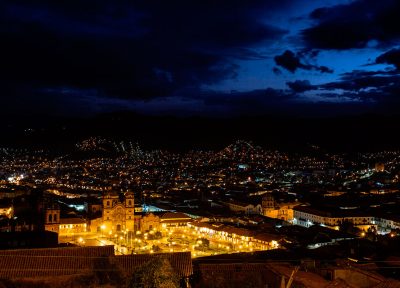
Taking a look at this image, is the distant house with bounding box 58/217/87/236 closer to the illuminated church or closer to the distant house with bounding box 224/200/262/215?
the illuminated church

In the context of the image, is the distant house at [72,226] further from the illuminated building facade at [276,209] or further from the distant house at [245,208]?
the illuminated building facade at [276,209]

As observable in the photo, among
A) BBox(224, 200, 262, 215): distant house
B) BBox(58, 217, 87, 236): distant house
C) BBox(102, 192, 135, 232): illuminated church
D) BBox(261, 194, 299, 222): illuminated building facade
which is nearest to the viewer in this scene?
BBox(58, 217, 87, 236): distant house

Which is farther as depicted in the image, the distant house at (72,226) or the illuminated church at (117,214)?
the illuminated church at (117,214)

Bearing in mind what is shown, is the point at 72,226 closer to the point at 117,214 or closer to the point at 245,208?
the point at 117,214

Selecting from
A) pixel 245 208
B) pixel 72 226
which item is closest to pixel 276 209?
pixel 245 208

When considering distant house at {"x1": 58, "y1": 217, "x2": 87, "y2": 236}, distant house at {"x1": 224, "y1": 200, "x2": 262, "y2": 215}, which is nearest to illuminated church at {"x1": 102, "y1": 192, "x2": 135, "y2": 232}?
distant house at {"x1": 58, "y1": 217, "x2": 87, "y2": 236}

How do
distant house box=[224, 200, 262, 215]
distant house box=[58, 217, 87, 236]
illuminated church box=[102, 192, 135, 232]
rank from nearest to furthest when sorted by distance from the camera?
distant house box=[58, 217, 87, 236] < illuminated church box=[102, 192, 135, 232] < distant house box=[224, 200, 262, 215]

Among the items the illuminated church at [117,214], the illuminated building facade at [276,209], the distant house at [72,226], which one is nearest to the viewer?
the distant house at [72,226]

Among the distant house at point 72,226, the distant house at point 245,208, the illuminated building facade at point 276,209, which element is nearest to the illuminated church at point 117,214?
the distant house at point 72,226

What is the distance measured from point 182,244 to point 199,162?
8211cm

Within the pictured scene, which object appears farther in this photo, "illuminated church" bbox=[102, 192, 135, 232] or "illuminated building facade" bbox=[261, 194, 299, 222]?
"illuminated building facade" bbox=[261, 194, 299, 222]

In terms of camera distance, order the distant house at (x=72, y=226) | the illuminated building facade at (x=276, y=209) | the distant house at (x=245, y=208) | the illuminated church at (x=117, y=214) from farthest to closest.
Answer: the illuminated building facade at (x=276, y=209) → the distant house at (x=245, y=208) → the illuminated church at (x=117, y=214) → the distant house at (x=72, y=226)

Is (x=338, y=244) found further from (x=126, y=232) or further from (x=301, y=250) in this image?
(x=126, y=232)

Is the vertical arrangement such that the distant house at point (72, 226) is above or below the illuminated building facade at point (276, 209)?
below
